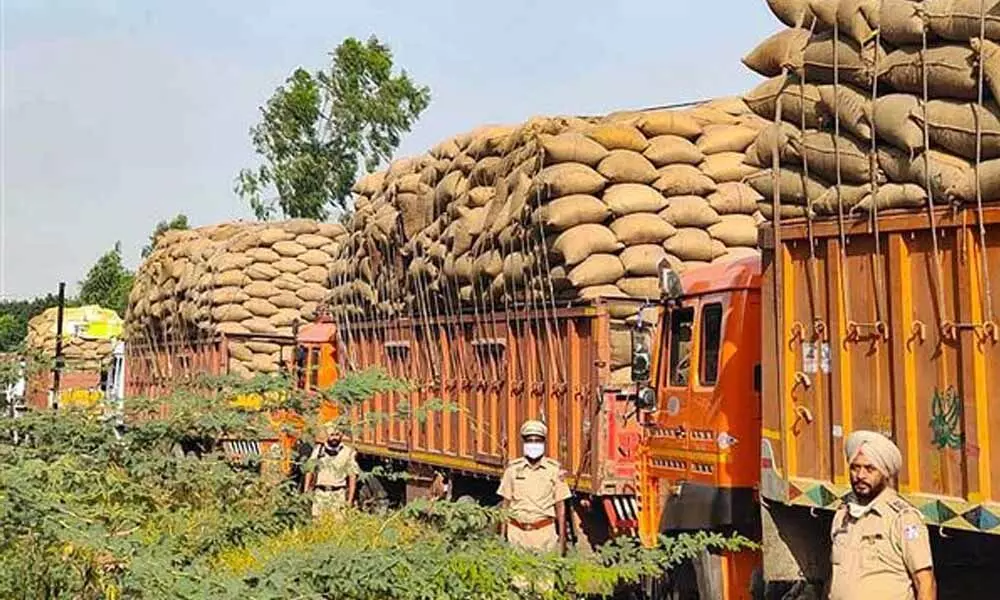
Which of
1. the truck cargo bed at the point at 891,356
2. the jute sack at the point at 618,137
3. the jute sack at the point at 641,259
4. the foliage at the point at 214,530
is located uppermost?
the jute sack at the point at 618,137

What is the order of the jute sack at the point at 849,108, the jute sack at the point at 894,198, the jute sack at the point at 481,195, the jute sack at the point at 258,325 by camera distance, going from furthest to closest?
the jute sack at the point at 258,325, the jute sack at the point at 481,195, the jute sack at the point at 849,108, the jute sack at the point at 894,198

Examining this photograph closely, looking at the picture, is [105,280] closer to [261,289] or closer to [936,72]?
[261,289]

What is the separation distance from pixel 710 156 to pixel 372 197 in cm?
492

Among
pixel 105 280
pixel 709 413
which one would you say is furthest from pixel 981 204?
pixel 105 280

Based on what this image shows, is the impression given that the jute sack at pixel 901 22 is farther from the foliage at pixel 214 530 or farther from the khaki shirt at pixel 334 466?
the khaki shirt at pixel 334 466

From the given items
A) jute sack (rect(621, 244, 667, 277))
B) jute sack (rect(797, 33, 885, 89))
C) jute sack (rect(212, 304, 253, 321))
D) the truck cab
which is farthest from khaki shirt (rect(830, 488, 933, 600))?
jute sack (rect(212, 304, 253, 321))

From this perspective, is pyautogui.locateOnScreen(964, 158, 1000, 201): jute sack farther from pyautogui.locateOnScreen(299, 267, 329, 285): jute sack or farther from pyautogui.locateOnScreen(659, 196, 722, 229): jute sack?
pyautogui.locateOnScreen(299, 267, 329, 285): jute sack

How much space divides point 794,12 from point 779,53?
24cm

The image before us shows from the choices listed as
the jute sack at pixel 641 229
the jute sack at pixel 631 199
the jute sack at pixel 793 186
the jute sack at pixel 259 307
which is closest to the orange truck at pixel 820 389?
the jute sack at pixel 793 186

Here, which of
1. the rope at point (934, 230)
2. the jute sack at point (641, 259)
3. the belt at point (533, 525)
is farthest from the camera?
the jute sack at point (641, 259)

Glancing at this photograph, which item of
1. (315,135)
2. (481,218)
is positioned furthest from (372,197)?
(315,135)

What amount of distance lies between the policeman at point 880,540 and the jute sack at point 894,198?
1131 millimetres

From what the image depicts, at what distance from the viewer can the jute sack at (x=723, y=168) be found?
977 cm

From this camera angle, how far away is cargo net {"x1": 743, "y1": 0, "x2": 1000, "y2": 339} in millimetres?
5258
